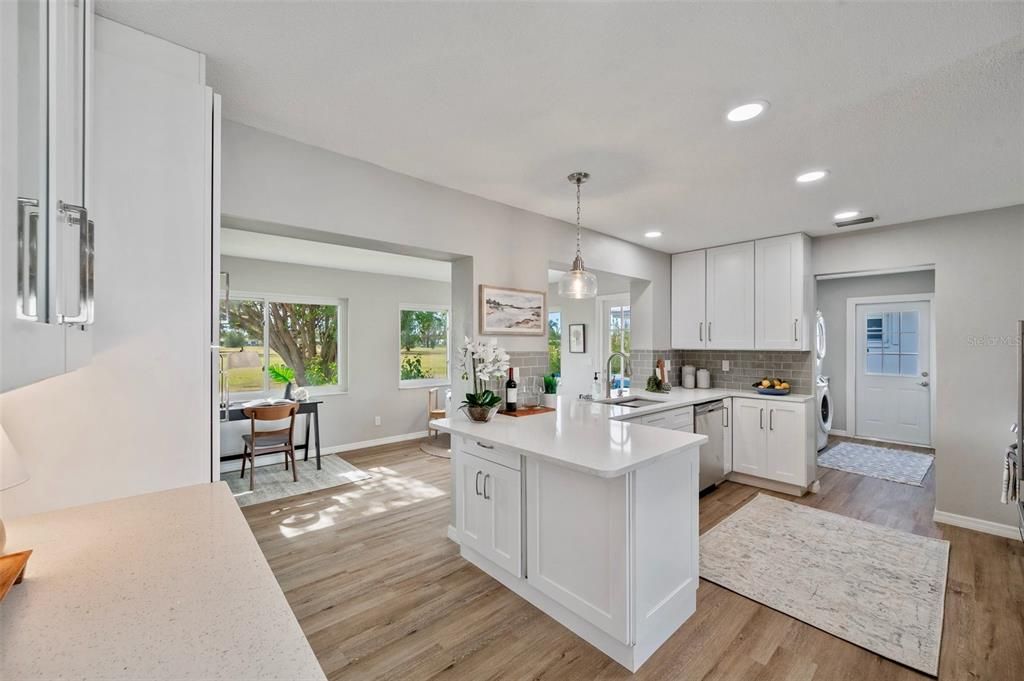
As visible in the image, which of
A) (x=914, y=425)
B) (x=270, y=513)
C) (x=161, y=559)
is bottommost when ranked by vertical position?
(x=270, y=513)

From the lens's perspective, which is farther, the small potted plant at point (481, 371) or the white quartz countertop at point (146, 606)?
the small potted plant at point (481, 371)

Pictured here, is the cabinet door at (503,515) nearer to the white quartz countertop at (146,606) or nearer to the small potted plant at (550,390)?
the small potted plant at (550,390)


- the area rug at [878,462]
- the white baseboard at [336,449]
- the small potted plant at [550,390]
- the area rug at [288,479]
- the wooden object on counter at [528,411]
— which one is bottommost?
the area rug at [288,479]

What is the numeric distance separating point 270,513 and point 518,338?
258 cm

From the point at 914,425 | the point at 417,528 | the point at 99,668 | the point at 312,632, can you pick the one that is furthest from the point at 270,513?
the point at 914,425

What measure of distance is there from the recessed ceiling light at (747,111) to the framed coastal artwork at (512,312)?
1.76 meters

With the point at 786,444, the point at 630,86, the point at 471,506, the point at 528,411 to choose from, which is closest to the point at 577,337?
the point at 786,444

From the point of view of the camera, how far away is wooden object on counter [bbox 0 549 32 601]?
80 cm

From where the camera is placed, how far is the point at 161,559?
3.23 ft

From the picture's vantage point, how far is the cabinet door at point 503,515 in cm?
224

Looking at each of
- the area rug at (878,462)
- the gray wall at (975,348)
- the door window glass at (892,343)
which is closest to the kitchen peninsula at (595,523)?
the gray wall at (975,348)

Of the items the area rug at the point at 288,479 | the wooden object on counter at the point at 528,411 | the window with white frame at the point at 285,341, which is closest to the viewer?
the wooden object on counter at the point at 528,411

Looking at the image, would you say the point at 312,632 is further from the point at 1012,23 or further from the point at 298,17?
the point at 1012,23

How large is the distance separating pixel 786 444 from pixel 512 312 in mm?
2896
